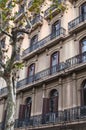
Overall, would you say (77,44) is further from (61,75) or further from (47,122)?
(47,122)

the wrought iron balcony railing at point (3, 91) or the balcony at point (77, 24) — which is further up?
the balcony at point (77, 24)

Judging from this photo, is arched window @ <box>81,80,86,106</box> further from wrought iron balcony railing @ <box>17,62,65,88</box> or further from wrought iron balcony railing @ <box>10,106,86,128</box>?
wrought iron balcony railing @ <box>17,62,65,88</box>

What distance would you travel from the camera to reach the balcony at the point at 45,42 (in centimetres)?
1978

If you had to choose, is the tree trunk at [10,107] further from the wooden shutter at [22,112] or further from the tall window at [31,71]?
the tall window at [31,71]

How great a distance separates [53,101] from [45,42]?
5380 millimetres

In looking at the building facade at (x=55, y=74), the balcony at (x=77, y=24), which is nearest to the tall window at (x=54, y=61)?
the building facade at (x=55, y=74)

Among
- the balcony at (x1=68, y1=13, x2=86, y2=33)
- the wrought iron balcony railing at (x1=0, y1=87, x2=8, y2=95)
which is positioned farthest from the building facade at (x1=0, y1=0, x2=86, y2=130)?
the wrought iron balcony railing at (x1=0, y1=87, x2=8, y2=95)

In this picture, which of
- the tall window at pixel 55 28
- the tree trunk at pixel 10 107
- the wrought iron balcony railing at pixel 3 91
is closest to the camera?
the tree trunk at pixel 10 107

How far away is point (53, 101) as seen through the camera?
18.8m

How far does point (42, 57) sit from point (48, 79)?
3360 millimetres

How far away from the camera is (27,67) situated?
23.5 m

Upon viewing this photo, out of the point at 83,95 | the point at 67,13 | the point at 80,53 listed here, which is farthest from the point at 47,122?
the point at 67,13

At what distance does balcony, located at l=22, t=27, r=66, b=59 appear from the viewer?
19.8 m

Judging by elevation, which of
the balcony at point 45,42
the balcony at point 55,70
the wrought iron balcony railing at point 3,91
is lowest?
the wrought iron balcony railing at point 3,91
